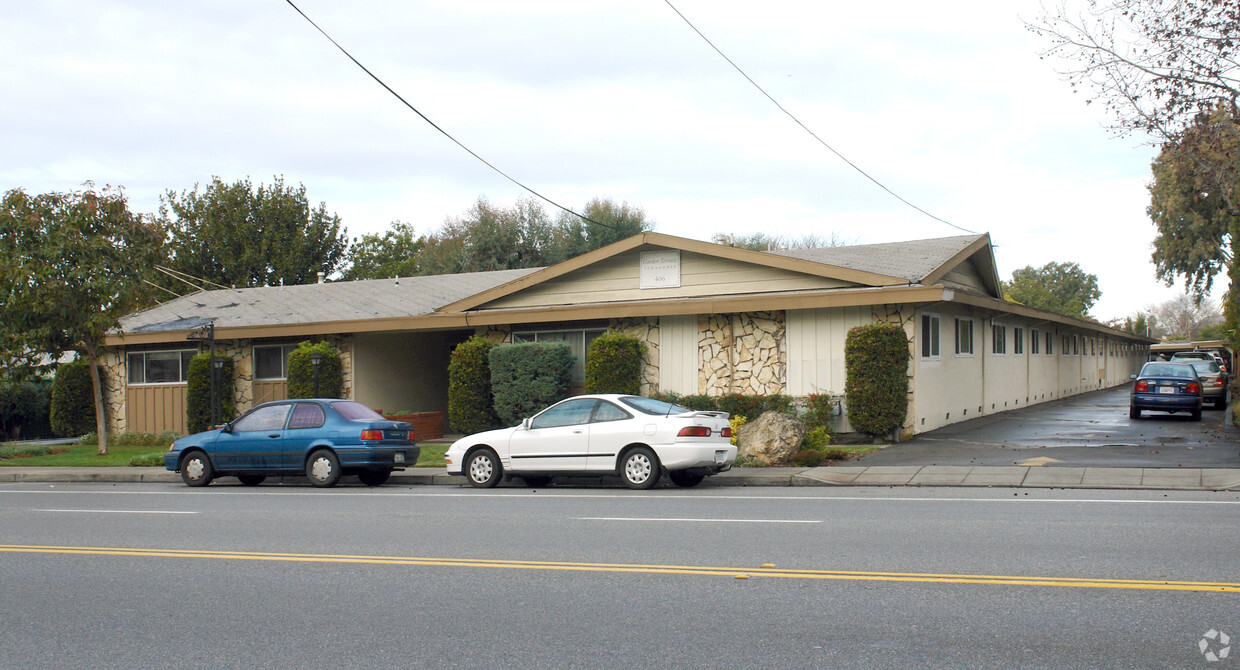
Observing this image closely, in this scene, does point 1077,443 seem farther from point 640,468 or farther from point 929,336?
point 640,468

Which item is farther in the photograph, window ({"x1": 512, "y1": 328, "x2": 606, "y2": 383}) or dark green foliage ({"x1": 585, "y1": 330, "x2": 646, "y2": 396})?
window ({"x1": 512, "y1": 328, "x2": 606, "y2": 383})

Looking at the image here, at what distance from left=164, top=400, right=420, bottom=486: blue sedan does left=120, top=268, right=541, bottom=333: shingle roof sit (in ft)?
25.0

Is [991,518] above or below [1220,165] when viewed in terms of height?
below

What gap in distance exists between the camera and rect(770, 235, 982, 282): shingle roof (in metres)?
20.4

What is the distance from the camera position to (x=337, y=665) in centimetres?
550

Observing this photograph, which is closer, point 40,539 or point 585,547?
point 585,547

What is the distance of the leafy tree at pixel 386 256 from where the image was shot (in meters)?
53.7

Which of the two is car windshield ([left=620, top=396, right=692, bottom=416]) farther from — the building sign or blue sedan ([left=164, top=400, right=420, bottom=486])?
the building sign

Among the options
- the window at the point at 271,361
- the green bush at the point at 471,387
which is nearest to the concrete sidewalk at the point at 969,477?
the green bush at the point at 471,387

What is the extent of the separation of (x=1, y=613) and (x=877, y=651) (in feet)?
19.3

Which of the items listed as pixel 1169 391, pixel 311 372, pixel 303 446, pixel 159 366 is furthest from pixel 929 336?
pixel 159 366

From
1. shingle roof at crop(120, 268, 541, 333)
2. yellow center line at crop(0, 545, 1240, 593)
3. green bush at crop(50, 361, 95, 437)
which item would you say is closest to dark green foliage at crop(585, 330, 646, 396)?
shingle roof at crop(120, 268, 541, 333)

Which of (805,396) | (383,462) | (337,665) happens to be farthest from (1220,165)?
(337,665)

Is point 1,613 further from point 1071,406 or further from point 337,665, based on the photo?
point 1071,406
